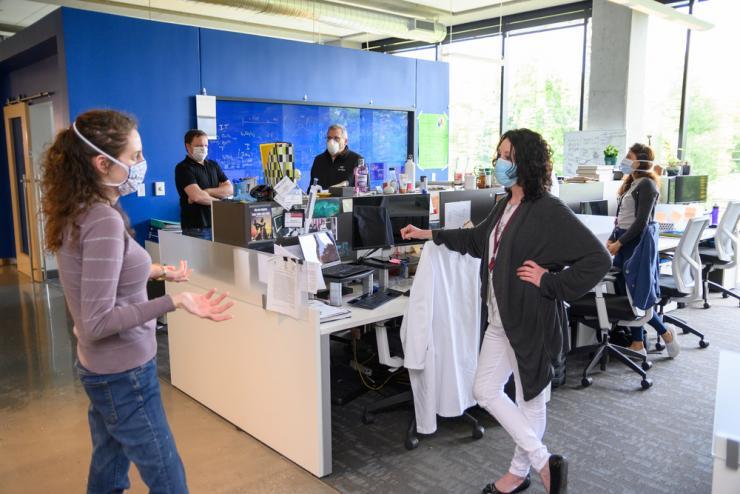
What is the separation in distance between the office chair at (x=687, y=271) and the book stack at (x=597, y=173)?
5.10ft

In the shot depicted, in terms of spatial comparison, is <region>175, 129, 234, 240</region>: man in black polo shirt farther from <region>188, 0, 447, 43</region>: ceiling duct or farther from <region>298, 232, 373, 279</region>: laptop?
<region>188, 0, 447, 43</region>: ceiling duct

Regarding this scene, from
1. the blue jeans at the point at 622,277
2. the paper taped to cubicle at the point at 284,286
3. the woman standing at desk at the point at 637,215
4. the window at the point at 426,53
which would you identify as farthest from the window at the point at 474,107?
the paper taped to cubicle at the point at 284,286

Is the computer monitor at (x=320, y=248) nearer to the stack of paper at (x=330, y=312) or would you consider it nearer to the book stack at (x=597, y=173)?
the stack of paper at (x=330, y=312)

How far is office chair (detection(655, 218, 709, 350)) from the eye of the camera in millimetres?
4035

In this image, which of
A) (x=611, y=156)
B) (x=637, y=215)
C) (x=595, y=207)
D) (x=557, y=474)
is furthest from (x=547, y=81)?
(x=557, y=474)

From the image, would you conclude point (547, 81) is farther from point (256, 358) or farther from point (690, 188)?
point (256, 358)

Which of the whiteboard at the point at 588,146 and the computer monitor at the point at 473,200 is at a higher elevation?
the whiteboard at the point at 588,146

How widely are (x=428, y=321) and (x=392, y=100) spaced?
5405 millimetres

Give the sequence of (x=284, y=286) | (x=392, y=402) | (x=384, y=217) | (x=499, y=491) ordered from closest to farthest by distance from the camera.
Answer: (x=499, y=491), (x=284, y=286), (x=392, y=402), (x=384, y=217)

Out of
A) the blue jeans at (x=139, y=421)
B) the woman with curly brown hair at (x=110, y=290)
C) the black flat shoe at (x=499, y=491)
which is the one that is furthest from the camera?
the black flat shoe at (x=499, y=491)

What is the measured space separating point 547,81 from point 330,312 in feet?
21.4

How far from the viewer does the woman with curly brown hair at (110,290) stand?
146cm

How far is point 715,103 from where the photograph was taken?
261 inches

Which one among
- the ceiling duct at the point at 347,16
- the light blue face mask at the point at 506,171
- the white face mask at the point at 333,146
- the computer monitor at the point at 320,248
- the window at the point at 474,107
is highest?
the ceiling duct at the point at 347,16
